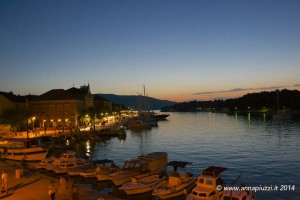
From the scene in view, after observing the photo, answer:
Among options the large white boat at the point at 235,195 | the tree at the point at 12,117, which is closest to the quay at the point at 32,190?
the large white boat at the point at 235,195

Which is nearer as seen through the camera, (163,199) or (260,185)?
(163,199)

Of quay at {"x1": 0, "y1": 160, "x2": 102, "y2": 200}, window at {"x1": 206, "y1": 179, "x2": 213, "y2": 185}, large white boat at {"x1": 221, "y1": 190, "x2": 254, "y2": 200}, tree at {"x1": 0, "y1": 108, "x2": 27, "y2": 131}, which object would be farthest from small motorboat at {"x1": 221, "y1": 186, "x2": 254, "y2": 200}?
tree at {"x1": 0, "y1": 108, "x2": 27, "y2": 131}

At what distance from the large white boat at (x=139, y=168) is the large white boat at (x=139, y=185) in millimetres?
1543

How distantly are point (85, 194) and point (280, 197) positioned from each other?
20.8 m

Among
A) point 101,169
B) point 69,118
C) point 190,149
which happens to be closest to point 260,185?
point 101,169

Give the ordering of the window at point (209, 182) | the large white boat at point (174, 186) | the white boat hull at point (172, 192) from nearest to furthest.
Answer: the window at point (209, 182) → the white boat hull at point (172, 192) → the large white boat at point (174, 186)

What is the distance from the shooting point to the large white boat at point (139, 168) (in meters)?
35.3

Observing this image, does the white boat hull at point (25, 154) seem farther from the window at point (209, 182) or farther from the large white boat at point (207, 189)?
the window at point (209, 182)

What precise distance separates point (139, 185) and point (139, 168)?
6296 millimetres

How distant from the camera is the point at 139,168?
38219 millimetres

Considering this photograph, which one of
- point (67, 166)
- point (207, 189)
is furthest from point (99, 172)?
point (207, 189)

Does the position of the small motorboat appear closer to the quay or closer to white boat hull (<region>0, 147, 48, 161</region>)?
the quay

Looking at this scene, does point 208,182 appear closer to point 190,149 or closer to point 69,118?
point 190,149

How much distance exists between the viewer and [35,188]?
92.8ft
